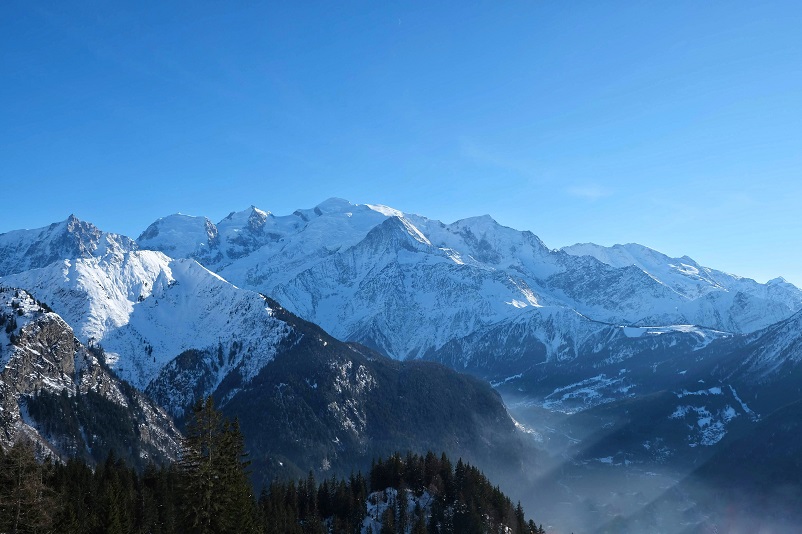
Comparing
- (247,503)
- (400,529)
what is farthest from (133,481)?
(247,503)

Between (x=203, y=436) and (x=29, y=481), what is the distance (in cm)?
1578

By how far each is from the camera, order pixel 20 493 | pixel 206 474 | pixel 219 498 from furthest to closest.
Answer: pixel 219 498 < pixel 206 474 < pixel 20 493

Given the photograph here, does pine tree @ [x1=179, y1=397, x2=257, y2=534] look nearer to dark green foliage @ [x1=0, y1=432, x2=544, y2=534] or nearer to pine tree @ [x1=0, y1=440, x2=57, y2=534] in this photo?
dark green foliage @ [x1=0, y1=432, x2=544, y2=534]

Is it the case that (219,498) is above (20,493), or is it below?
below

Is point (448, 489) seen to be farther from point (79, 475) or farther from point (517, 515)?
point (79, 475)

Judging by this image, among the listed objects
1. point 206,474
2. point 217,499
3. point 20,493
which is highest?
point 206,474

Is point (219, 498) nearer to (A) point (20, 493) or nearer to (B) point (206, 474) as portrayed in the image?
(B) point (206, 474)

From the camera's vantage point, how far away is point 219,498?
2781 inches

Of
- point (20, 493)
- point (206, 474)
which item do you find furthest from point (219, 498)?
point (20, 493)

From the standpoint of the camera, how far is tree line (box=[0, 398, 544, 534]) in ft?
201

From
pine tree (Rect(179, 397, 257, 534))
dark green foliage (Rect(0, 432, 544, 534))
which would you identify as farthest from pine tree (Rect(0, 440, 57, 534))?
pine tree (Rect(179, 397, 257, 534))

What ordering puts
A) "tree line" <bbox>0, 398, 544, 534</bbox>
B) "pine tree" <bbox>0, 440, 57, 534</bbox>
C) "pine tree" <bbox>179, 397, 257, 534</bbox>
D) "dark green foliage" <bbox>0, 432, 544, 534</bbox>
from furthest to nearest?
"pine tree" <bbox>179, 397, 257, 534</bbox>, "tree line" <bbox>0, 398, 544, 534</bbox>, "dark green foliage" <bbox>0, 432, 544, 534</bbox>, "pine tree" <bbox>0, 440, 57, 534</bbox>

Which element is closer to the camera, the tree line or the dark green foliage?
the dark green foliage

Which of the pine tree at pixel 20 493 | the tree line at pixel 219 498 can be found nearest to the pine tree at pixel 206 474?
the tree line at pixel 219 498
